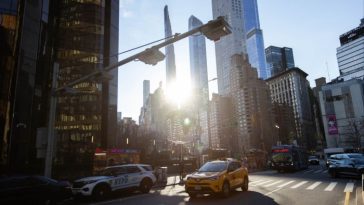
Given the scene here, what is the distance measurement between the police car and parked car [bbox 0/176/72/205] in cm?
73

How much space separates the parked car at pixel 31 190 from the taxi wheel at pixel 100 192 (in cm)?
112

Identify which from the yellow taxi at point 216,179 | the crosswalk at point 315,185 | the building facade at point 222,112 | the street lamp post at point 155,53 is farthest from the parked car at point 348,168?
the building facade at point 222,112

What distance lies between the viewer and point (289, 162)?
3050 centimetres

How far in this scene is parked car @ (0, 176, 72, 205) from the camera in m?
10.8

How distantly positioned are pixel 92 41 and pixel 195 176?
3075cm

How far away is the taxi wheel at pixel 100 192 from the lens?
13.3m

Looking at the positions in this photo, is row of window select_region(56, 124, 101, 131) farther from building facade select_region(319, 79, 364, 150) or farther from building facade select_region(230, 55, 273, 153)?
building facade select_region(319, 79, 364, 150)

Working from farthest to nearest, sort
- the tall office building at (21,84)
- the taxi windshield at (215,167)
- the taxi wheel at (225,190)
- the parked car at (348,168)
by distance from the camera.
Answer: the tall office building at (21,84), the parked car at (348,168), the taxi windshield at (215,167), the taxi wheel at (225,190)

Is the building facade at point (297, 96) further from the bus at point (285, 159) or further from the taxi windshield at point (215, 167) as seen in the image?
the taxi windshield at point (215, 167)

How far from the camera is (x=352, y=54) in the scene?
6698 inches

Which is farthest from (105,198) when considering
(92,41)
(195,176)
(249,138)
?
(249,138)

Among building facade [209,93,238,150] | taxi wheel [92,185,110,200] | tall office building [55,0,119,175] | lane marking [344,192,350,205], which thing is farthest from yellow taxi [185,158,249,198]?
building facade [209,93,238,150]

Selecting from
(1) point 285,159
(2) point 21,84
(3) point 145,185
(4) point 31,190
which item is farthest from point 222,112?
(4) point 31,190

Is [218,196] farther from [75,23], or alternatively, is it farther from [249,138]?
[249,138]
